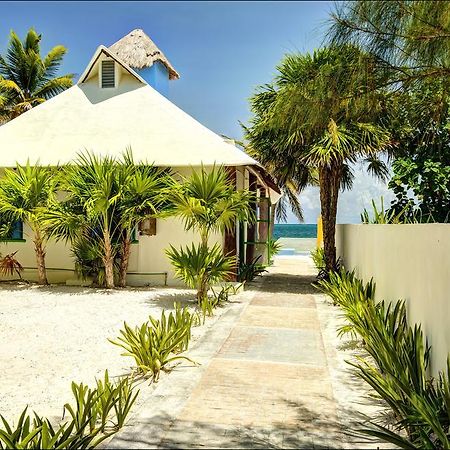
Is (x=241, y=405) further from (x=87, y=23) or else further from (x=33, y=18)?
(x=33, y=18)

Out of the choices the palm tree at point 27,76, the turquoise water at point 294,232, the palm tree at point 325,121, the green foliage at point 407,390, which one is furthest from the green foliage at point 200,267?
the turquoise water at point 294,232

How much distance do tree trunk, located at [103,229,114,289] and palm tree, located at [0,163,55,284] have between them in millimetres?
1784

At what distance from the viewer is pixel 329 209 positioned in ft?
44.3

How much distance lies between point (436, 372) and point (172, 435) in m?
2.60

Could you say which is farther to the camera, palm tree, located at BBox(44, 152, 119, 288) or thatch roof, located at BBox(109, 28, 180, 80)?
thatch roof, located at BBox(109, 28, 180, 80)

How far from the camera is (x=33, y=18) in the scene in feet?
16.2

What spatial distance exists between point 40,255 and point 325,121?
10.4 metres

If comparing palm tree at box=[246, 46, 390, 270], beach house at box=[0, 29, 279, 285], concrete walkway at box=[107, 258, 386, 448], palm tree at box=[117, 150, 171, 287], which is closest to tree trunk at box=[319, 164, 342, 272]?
palm tree at box=[246, 46, 390, 270]

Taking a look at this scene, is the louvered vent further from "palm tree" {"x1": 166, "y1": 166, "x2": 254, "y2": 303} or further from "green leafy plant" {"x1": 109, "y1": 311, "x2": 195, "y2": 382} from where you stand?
"green leafy plant" {"x1": 109, "y1": 311, "x2": 195, "y2": 382}

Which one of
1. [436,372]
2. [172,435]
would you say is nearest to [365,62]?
[436,372]

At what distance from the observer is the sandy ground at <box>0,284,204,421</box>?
5.23m

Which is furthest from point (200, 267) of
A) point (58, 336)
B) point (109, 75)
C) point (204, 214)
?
point (109, 75)

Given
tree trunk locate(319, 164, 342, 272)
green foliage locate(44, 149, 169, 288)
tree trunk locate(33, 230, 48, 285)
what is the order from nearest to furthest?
green foliage locate(44, 149, 169, 288) → tree trunk locate(33, 230, 48, 285) → tree trunk locate(319, 164, 342, 272)

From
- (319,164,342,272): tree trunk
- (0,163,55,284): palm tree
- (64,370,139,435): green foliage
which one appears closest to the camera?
(64,370,139,435): green foliage
